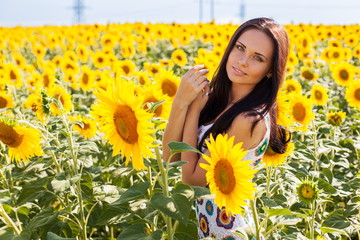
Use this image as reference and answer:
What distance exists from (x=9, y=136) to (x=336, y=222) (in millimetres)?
1734

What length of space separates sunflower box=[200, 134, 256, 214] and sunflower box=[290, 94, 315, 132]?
5.00 feet

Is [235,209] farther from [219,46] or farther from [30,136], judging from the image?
[219,46]

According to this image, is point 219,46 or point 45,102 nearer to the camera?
point 45,102

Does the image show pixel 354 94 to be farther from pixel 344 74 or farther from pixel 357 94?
pixel 344 74

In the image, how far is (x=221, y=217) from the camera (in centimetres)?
208

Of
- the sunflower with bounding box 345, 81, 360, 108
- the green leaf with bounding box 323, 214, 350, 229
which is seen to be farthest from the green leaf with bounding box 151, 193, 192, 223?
the sunflower with bounding box 345, 81, 360, 108

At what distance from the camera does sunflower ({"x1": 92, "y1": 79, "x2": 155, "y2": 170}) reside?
64.3 inches

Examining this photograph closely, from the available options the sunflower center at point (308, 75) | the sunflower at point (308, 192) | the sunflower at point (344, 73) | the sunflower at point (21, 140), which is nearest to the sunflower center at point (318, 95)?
the sunflower at point (344, 73)

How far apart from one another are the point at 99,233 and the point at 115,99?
1.81 m

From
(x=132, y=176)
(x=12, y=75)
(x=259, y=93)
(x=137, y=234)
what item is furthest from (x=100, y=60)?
(x=137, y=234)

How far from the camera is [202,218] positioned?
7.17 feet

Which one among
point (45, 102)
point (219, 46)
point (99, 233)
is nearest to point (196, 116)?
point (45, 102)

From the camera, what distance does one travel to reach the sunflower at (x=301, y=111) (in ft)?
9.84

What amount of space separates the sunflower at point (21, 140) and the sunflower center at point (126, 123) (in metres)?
0.76
